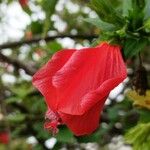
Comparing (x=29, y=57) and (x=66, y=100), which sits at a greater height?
(x=66, y=100)

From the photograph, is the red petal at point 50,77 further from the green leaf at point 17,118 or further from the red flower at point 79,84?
the green leaf at point 17,118

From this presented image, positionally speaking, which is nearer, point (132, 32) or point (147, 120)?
point (132, 32)

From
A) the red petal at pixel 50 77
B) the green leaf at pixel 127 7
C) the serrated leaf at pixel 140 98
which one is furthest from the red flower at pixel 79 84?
the serrated leaf at pixel 140 98

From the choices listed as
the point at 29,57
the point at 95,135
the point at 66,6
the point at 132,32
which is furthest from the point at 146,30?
the point at 66,6

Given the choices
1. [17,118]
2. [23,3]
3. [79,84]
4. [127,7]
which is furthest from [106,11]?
[17,118]

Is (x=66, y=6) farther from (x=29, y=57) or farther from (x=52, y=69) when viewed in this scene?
(x=52, y=69)

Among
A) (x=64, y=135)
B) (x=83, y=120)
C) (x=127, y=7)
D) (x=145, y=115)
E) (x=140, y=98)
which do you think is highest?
(x=127, y=7)

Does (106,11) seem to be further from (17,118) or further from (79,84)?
(17,118)

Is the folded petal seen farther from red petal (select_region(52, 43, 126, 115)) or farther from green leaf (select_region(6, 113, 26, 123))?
green leaf (select_region(6, 113, 26, 123))
